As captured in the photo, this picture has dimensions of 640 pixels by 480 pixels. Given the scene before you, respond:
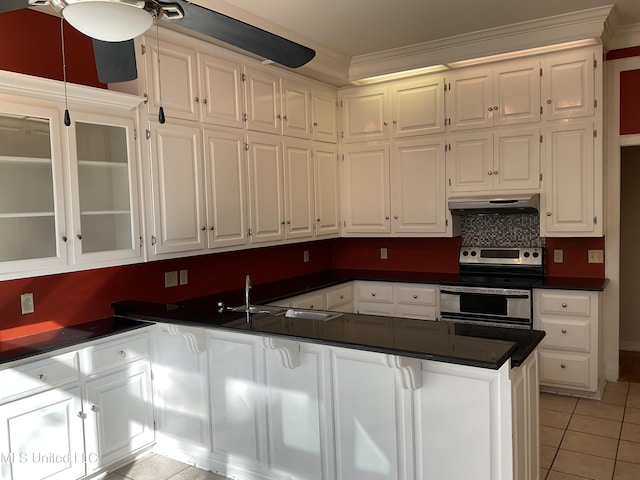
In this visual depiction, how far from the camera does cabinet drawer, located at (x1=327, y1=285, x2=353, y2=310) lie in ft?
14.8

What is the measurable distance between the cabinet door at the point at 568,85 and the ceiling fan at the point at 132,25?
277cm

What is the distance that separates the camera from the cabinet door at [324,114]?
4.81 meters

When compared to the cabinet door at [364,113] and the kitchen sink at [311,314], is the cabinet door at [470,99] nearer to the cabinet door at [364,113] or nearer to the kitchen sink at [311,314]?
the cabinet door at [364,113]

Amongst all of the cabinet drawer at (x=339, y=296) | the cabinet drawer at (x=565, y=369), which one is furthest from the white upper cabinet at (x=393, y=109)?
the cabinet drawer at (x=565, y=369)

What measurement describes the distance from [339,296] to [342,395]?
Answer: 2128 mm

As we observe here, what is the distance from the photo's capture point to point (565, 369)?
4043 mm

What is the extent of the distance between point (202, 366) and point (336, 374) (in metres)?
0.92

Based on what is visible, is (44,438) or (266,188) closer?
(44,438)

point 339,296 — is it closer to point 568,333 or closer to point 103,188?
point 568,333

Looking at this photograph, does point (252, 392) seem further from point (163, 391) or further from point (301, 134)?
point (301, 134)

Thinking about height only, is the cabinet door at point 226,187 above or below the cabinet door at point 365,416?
above

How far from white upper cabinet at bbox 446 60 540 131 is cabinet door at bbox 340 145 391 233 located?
76 centimetres

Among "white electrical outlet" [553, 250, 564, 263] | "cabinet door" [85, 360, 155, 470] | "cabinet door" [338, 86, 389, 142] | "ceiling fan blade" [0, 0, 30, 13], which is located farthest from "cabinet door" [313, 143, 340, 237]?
"ceiling fan blade" [0, 0, 30, 13]

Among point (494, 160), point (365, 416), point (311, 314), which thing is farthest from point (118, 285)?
point (494, 160)
